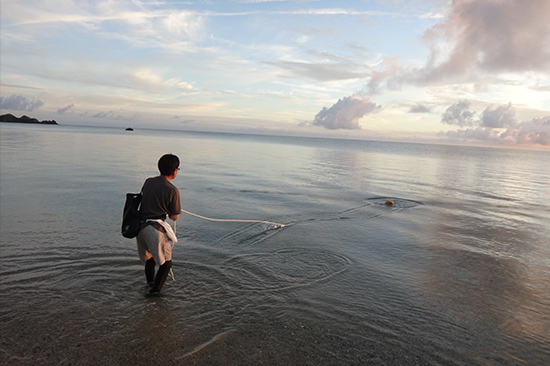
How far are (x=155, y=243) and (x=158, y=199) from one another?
616 millimetres

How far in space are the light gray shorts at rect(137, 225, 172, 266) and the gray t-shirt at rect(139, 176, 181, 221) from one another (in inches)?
7.7

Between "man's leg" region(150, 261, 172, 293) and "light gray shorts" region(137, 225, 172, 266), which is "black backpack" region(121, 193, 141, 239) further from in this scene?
"man's leg" region(150, 261, 172, 293)

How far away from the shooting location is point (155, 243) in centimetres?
485

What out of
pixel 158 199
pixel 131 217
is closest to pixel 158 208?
pixel 158 199

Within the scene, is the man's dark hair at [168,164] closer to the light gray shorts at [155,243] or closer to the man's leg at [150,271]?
the light gray shorts at [155,243]

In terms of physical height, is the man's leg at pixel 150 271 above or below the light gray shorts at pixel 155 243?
below

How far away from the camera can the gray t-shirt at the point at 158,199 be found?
15.8 ft

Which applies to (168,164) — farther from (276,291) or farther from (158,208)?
(276,291)

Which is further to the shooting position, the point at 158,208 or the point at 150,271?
the point at 150,271

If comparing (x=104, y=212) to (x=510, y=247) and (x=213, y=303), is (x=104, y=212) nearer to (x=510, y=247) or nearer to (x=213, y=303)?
(x=213, y=303)

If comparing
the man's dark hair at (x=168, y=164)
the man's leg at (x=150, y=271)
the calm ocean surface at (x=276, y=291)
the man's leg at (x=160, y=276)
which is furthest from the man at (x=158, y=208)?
the calm ocean surface at (x=276, y=291)

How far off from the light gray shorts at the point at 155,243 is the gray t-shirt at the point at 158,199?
0.20m

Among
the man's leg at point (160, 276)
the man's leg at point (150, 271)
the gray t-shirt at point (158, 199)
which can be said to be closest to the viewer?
the gray t-shirt at point (158, 199)

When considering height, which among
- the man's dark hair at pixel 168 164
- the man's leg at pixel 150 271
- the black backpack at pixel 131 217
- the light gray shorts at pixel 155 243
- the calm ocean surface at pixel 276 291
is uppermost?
the man's dark hair at pixel 168 164
